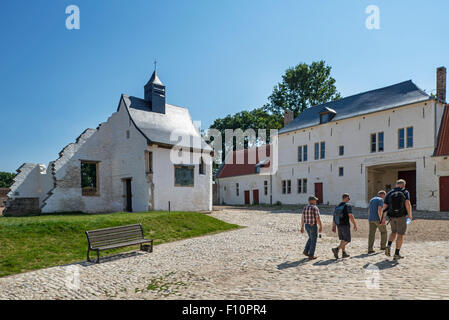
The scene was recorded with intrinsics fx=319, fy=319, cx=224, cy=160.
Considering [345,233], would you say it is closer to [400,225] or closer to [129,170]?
[400,225]

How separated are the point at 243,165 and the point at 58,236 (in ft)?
99.8

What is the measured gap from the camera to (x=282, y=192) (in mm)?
33250

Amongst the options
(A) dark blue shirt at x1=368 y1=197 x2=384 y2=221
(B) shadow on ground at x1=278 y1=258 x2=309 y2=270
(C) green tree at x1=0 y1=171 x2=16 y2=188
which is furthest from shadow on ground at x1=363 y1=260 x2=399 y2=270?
(C) green tree at x1=0 y1=171 x2=16 y2=188

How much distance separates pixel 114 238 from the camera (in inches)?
383

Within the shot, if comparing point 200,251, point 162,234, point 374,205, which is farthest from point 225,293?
point 162,234

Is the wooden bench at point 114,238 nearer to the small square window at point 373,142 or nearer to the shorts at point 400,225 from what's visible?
the shorts at point 400,225

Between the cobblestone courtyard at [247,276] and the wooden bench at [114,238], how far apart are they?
38cm

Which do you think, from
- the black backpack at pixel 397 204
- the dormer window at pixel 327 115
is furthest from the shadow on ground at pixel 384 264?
the dormer window at pixel 327 115

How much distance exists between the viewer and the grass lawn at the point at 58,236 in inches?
339

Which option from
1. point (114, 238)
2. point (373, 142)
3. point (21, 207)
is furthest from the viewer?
point (373, 142)

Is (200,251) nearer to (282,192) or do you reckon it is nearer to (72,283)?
(72,283)

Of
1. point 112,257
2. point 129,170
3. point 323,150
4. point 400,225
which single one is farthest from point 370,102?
point 112,257

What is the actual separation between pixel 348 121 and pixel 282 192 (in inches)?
391

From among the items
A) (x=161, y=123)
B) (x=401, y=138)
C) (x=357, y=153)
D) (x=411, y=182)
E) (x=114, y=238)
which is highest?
(x=161, y=123)
